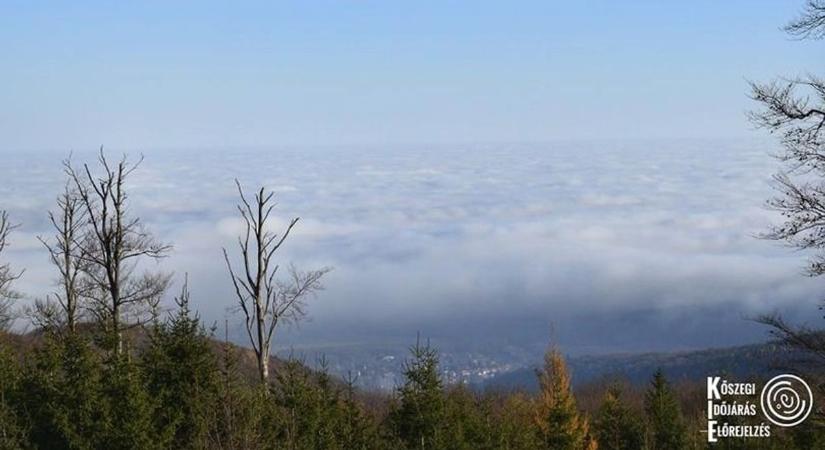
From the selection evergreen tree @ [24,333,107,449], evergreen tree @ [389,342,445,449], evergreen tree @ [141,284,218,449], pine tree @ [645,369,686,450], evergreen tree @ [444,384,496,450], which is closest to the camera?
evergreen tree @ [24,333,107,449]

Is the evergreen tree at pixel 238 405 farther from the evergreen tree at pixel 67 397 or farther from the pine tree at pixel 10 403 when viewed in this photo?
the pine tree at pixel 10 403

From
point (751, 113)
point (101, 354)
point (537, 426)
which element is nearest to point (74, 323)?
point (101, 354)

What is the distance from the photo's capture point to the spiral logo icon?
19344 millimetres

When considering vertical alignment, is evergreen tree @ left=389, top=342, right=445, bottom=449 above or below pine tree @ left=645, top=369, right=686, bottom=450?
above

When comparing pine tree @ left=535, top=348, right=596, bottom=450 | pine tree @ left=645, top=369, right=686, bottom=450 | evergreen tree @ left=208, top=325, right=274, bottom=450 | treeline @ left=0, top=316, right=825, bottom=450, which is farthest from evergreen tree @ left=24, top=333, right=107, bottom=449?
pine tree @ left=645, top=369, right=686, bottom=450

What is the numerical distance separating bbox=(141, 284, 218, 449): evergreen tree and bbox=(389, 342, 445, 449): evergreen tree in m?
5.54

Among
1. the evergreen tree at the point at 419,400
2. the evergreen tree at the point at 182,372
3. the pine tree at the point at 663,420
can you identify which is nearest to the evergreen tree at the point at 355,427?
the evergreen tree at the point at 419,400

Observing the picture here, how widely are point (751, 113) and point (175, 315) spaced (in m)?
12.9

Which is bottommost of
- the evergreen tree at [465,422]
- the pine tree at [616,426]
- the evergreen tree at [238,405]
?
the pine tree at [616,426]

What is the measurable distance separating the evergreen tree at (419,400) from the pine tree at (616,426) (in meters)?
23.5

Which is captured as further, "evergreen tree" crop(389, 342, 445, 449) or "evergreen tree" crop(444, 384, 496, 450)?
"evergreen tree" crop(389, 342, 445, 449)

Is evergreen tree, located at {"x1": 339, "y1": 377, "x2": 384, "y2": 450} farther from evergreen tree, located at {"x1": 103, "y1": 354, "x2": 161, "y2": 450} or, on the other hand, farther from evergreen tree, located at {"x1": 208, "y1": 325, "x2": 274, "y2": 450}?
evergreen tree, located at {"x1": 103, "y1": 354, "x2": 161, "y2": 450}

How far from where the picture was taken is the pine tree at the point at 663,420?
4506 centimetres

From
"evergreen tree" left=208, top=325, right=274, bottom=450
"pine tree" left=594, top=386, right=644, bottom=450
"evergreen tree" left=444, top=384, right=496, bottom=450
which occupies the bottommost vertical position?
"pine tree" left=594, top=386, right=644, bottom=450
